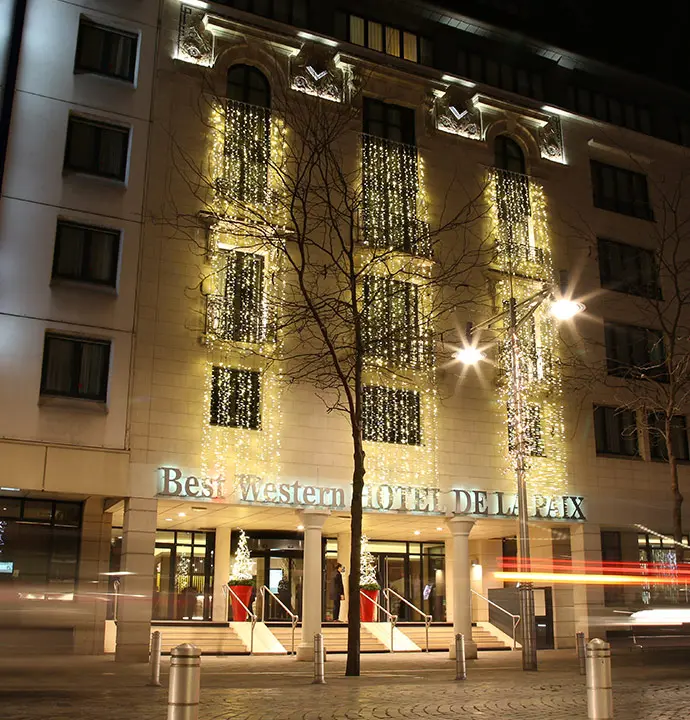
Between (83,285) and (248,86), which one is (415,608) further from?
(248,86)

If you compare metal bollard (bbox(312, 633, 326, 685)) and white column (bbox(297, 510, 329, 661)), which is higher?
white column (bbox(297, 510, 329, 661))

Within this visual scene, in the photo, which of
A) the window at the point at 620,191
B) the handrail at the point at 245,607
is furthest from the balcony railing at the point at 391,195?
the handrail at the point at 245,607

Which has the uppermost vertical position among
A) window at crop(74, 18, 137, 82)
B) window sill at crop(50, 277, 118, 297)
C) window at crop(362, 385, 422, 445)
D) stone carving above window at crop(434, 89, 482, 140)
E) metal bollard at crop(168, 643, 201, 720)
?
stone carving above window at crop(434, 89, 482, 140)

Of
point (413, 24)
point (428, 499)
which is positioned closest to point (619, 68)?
point (413, 24)

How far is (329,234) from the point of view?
24.2m

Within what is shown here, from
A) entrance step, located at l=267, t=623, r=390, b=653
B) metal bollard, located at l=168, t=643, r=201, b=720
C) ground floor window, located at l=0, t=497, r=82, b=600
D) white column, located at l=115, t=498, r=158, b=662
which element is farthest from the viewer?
entrance step, located at l=267, t=623, r=390, b=653

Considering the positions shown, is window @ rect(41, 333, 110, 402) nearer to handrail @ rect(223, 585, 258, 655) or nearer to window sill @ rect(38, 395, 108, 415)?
window sill @ rect(38, 395, 108, 415)

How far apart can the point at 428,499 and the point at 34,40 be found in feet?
55.5

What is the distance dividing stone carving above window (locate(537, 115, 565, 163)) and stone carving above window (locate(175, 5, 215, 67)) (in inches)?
487

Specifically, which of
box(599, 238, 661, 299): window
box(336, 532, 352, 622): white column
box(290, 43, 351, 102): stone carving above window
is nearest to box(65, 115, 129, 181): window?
box(290, 43, 351, 102): stone carving above window

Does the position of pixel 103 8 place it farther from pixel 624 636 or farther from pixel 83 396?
pixel 624 636

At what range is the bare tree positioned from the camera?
24.5 metres

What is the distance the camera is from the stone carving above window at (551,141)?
31.7m

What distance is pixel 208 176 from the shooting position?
82.3ft
